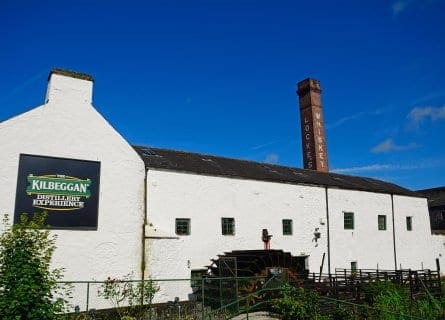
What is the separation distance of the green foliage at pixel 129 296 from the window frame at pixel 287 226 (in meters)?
9.10

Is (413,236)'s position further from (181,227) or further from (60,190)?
(60,190)

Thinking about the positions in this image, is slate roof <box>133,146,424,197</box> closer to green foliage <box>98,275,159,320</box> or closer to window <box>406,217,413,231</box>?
window <box>406,217,413,231</box>

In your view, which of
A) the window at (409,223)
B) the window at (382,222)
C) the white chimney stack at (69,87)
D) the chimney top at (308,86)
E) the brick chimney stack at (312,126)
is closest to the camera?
the white chimney stack at (69,87)

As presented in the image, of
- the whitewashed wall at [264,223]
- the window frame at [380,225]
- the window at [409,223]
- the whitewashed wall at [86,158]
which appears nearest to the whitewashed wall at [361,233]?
the whitewashed wall at [264,223]

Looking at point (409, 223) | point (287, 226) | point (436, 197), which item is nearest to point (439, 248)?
point (409, 223)

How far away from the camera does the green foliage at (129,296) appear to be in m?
12.6

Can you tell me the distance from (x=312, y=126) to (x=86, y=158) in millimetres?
22446

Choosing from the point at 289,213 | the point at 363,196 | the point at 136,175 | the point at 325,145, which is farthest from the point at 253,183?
the point at 325,145

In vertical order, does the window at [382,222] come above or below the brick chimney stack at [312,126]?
below

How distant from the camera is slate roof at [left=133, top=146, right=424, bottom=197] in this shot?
18.1 metres

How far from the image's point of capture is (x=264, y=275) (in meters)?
15.1

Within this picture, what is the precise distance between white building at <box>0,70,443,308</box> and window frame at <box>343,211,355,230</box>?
8 centimetres

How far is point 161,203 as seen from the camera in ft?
53.4

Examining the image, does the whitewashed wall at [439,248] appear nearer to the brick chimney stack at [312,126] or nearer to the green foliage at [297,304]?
the brick chimney stack at [312,126]
